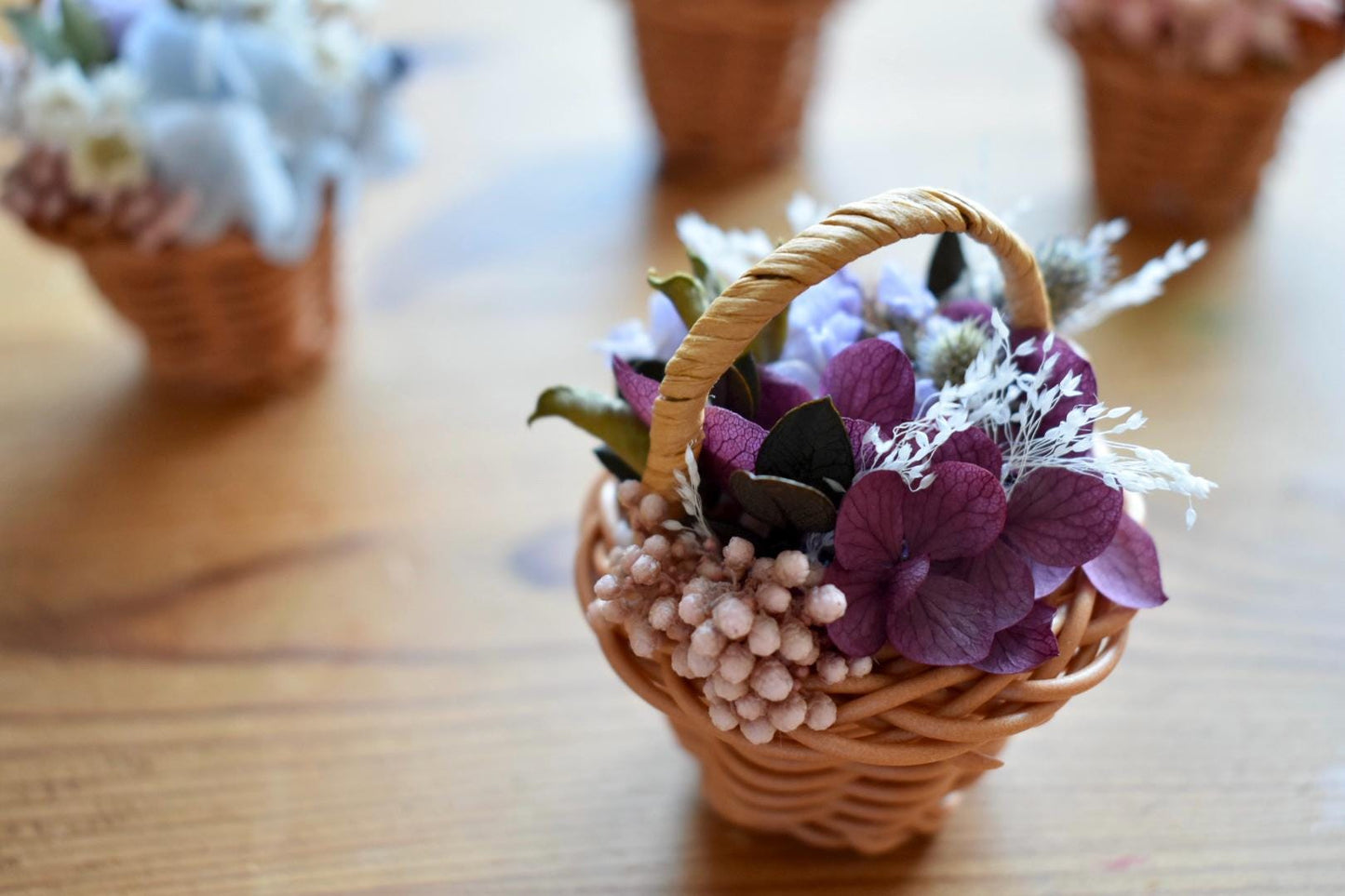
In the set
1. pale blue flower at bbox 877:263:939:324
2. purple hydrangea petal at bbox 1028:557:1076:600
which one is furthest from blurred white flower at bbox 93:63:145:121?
purple hydrangea petal at bbox 1028:557:1076:600

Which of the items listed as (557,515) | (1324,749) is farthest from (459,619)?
(1324,749)

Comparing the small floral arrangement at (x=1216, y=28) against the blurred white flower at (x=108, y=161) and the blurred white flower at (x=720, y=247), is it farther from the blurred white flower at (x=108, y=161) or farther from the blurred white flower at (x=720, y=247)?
the blurred white flower at (x=108, y=161)

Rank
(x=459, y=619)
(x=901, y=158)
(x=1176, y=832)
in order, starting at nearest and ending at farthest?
1. (x=1176, y=832)
2. (x=459, y=619)
3. (x=901, y=158)

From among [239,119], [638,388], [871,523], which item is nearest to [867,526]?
[871,523]

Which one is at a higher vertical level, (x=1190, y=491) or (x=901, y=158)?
(x=1190, y=491)

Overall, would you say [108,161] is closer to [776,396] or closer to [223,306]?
[223,306]

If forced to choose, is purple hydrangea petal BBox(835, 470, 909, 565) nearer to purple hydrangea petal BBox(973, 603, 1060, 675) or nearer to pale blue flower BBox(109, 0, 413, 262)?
purple hydrangea petal BBox(973, 603, 1060, 675)

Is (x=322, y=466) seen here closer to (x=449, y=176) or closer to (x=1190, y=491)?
(x=449, y=176)
